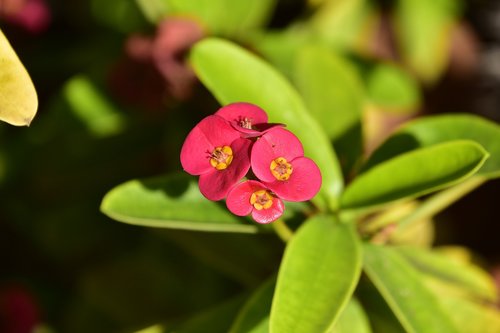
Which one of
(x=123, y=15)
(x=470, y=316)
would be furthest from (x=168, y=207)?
(x=123, y=15)

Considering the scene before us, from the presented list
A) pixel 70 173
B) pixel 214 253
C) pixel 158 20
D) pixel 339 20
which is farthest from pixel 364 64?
pixel 70 173

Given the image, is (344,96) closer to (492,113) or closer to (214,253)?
(214,253)

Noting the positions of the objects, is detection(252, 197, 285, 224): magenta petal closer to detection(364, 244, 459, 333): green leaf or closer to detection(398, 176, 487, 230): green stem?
detection(364, 244, 459, 333): green leaf

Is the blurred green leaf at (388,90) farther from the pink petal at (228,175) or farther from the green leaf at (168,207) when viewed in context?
the pink petal at (228,175)

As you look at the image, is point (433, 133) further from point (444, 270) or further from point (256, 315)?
point (256, 315)

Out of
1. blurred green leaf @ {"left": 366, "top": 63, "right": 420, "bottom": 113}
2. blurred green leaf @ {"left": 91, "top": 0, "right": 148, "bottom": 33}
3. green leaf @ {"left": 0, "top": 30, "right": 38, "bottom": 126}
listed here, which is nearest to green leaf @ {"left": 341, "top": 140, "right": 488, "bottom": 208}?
green leaf @ {"left": 0, "top": 30, "right": 38, "bottom": 126}

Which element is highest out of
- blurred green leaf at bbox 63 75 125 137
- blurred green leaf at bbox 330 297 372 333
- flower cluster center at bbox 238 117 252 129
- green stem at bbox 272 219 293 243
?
flower cluster center at bbox 238 117 252 129

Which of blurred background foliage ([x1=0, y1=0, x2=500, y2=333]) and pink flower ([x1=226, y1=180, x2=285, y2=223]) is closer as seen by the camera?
pink flower ([x1=226, y1=180, x2=285, y2=223])
